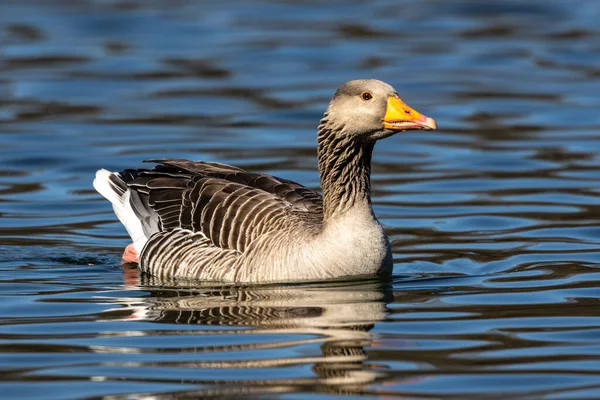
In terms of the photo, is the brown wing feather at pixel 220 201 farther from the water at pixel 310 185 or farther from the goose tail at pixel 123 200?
the water at pixel 310 185

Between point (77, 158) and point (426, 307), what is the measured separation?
977 cm

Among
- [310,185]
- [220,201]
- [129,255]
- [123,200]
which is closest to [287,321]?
[220,201]

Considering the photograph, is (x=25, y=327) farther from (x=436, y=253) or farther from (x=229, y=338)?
(x=436, y=253)

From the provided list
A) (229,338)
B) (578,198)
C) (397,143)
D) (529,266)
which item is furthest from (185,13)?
(229,338)

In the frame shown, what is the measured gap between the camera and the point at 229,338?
33.6 ft

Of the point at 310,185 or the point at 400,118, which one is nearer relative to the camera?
the point at 400,118

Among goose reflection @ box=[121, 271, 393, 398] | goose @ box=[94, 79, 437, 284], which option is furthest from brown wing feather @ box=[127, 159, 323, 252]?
goose reflection @ box=[121, 271, 393, 398]

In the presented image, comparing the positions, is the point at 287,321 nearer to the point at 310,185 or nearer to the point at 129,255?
the point at 129,255

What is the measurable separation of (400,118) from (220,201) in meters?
2.18

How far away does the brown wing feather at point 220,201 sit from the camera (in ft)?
41.3

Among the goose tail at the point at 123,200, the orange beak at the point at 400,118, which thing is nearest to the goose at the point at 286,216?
the orange beak at the point at 400,118

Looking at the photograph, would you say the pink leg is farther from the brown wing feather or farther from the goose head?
the goose head

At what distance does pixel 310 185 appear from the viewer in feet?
59.2

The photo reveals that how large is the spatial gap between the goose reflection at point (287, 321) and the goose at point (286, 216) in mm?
198
